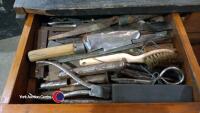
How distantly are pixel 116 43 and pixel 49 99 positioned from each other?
21 centimetres

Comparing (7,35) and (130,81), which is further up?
(7,35)

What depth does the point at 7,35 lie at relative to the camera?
1.30m

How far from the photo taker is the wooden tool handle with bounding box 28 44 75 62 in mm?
664

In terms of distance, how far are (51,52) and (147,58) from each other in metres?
0.22

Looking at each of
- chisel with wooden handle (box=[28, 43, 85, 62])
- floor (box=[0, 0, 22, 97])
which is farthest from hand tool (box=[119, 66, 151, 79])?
floor (box=[0, 0, 22, 97])

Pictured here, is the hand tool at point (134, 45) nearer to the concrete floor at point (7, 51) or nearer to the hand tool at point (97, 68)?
the hand tool at point (97, 68)

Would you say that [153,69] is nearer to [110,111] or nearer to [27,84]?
[110,111]

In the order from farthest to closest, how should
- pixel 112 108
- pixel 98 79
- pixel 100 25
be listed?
pixel 100 25 < pixel 98 79 < pixel 112 108

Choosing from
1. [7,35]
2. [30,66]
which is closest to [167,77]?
[30,66]

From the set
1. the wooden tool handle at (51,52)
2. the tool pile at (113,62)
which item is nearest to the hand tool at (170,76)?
the tool pile at (113,62)

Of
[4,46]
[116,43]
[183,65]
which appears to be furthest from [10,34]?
[183,65]

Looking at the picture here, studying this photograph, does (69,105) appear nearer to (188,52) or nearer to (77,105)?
(77,105)

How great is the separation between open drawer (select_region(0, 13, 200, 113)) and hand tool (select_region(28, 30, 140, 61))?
32 millimetres

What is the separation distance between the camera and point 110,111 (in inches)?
20.3
